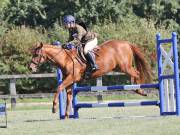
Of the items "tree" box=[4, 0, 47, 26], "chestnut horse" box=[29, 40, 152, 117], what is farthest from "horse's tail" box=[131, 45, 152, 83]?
"tree" box=[4, 0, 47, 26]

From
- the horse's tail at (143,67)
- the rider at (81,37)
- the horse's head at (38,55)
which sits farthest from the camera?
the horse's tail at (143,67)

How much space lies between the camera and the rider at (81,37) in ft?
49.9

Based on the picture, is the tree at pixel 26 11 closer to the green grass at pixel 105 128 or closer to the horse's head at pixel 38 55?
the horse's head at pixel 38 55

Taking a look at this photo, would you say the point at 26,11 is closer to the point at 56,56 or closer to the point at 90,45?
the point at 90,45

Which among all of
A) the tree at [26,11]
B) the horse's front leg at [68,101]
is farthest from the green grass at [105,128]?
the tree at [26,11]

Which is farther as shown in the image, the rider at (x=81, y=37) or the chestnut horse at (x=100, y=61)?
the chestnut horse at (x=100, y=61)

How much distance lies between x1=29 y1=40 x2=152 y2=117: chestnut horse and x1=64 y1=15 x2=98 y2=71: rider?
0.27 m

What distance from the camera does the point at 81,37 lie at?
15.3 meters

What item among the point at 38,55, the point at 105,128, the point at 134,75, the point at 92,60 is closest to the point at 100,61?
the point at 92,60

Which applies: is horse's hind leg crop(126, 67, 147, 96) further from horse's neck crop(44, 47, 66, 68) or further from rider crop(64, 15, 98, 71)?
horse's neck crop(44, 47, 66, 68)

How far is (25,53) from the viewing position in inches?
1120

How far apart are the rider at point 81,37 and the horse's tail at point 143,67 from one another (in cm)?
125

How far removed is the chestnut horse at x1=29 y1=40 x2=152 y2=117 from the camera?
15477mm

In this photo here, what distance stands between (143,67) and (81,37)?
2.00 m
